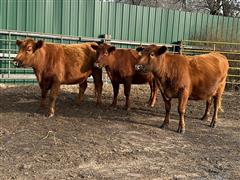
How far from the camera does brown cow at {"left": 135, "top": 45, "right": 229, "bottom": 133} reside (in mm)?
7293

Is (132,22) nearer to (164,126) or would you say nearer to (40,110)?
(40,110)

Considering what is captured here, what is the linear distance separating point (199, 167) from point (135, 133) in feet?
5.97

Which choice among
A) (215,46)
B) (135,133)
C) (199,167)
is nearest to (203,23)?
(215,46)

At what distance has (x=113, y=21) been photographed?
13961mm

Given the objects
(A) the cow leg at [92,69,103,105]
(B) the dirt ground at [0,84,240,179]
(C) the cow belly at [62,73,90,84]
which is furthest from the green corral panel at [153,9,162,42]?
(C) the cow belly at [62,73,90,84]

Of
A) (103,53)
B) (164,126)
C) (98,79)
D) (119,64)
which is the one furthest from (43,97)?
(164,126)

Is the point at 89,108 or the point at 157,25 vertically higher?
the point at 157,25

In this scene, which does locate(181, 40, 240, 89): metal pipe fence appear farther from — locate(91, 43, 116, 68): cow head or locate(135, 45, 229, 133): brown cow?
locate(135, 45, 229, 133): brown cow

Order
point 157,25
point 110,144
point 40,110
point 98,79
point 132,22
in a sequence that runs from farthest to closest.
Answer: point 157,25, point 132,22, point 98,79, point 40,110, point 110,144

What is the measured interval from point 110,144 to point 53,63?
2.61m

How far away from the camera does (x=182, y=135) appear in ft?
23.7

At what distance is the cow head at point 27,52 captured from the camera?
777 cm

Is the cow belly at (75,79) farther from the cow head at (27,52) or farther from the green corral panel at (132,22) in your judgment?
the green corral panel at (132,22)

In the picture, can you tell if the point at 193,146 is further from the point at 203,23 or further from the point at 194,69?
the point at 203,23
